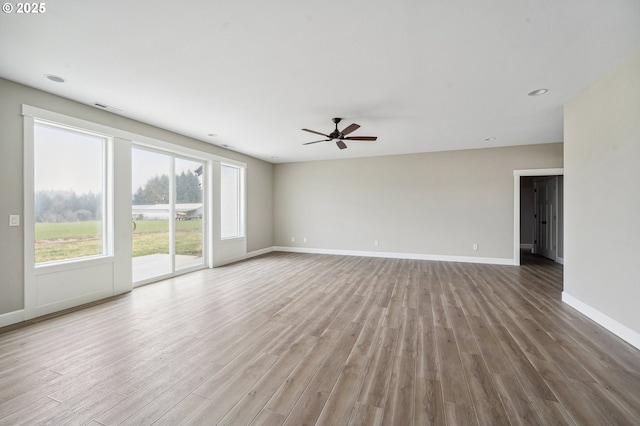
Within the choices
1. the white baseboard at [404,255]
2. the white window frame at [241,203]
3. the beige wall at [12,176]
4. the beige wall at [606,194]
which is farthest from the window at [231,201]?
the beige wall at [606,194]

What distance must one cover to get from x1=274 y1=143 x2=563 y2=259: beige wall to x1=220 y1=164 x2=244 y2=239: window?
1.55 metres

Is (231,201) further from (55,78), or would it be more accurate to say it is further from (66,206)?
(55,78)

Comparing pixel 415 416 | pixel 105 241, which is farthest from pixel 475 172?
pixel 105 241

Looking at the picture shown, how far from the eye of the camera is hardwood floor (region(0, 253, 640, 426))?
5.39ft

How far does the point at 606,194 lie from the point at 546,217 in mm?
5213

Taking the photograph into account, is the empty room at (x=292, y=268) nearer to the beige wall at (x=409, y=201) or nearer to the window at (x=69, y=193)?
the window at (x=69, y=193)

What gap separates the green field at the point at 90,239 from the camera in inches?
130

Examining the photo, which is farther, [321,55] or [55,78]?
[55,78]

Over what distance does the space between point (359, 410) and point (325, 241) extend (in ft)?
19.9

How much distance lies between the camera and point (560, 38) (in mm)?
2180

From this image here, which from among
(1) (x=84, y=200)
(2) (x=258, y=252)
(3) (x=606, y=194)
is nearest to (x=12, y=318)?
(1) (x=84, y=200)

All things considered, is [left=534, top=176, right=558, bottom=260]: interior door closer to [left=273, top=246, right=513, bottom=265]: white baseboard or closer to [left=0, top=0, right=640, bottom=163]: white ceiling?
[left=273, top=246, right=513, bottom=265]: white baseboard

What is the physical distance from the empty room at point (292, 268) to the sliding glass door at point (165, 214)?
0.15 feet

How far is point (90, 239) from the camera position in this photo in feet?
12.3
